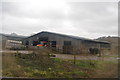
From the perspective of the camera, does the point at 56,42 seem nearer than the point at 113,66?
No

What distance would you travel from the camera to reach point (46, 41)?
906 inches

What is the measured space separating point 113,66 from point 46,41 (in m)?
17.9

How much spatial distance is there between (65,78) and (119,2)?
4.38m

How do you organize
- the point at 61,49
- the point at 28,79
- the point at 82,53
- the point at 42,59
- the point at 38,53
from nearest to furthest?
the point at 28,79, the point at 42,59, the point at 38,53, the point at 82,53, the point at 61,49

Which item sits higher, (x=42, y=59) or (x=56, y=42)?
(x=56, y=42)

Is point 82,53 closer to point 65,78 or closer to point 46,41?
point 65,78

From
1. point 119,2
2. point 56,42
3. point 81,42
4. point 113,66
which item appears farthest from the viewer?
point 56,42

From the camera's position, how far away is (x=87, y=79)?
483cm

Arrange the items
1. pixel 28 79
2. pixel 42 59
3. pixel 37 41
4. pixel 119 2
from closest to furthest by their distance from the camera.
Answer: pixel 28 79, pixel 119 2, pixel 42 59, pixel 37 41

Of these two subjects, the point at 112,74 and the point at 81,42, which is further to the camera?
the point at 81,42

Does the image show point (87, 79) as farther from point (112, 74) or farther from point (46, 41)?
point (46, 41)

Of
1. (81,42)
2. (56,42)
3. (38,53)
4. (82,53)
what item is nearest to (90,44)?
(81,42)

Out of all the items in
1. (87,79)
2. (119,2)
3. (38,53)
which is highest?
(119,2)

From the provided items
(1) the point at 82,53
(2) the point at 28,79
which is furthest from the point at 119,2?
(1) the point at 82,53
